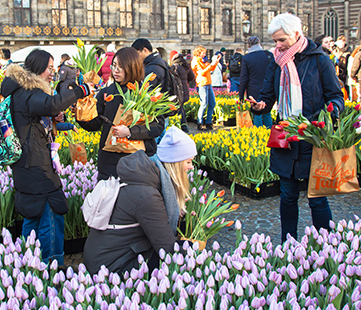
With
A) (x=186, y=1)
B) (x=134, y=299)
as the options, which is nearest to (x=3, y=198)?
(x=134, y=299)

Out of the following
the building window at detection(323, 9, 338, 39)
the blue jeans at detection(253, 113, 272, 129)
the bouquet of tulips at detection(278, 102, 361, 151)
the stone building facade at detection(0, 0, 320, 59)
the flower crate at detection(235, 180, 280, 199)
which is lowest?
the flower crate at detection(235, 180, 280, 199)

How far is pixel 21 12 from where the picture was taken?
86.6 feet

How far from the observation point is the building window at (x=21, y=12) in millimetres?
26328

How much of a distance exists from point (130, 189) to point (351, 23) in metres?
48.1

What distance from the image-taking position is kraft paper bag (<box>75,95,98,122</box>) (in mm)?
3621

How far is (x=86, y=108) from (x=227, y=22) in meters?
33.8

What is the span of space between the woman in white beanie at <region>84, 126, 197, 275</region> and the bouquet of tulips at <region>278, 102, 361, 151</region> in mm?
1023

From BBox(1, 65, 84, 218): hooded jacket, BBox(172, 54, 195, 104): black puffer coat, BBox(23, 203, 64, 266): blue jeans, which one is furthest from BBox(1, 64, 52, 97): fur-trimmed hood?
BBox(172, 54, 195, 104): black puffer coat

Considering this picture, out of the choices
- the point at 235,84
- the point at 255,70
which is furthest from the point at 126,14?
the point at 255,70

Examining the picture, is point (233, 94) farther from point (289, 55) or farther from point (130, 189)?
point (130, 189)

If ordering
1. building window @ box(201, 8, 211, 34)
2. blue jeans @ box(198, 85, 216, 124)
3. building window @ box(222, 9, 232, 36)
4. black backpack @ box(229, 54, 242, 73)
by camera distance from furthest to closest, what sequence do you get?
building window @ box(222, 9, 232, 36) → building window @ box(201, 8, 211, 34) → black backpack @ box(229, 54, 242, 73) → blue jeans @ box(198, 85, 216, 124)

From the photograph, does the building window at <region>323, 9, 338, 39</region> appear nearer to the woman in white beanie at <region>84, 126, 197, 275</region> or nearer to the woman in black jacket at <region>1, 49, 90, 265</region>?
the woman in black jacket at <region>1, 49, 90, 265</region>

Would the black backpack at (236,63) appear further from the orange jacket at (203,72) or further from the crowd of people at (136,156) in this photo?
→ the crowd of people at (136,156)

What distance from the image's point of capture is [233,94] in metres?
13.4
